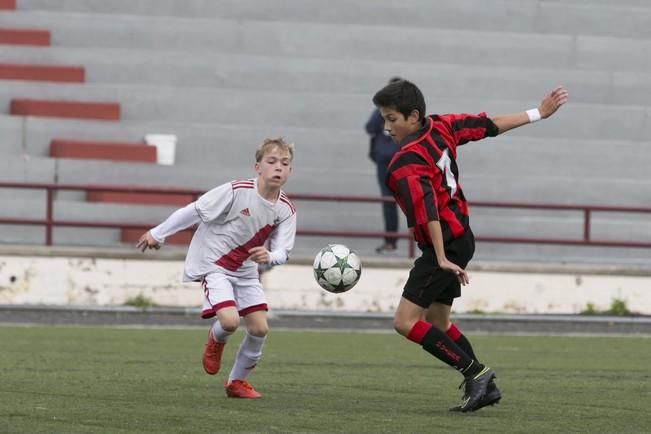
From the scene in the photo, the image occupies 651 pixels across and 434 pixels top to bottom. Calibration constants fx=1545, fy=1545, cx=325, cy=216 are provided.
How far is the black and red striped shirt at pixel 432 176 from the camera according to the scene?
26.6ft

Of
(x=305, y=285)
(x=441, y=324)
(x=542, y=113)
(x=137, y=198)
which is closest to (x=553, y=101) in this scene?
(x=542, y=113)

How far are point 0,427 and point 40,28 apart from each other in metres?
17.5

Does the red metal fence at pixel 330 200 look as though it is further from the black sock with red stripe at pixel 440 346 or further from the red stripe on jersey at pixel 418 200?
the red stripe on jersey at pixel 418 200

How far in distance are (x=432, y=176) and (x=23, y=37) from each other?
54.0ft

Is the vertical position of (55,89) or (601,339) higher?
(55,89)

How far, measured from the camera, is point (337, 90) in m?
24.2

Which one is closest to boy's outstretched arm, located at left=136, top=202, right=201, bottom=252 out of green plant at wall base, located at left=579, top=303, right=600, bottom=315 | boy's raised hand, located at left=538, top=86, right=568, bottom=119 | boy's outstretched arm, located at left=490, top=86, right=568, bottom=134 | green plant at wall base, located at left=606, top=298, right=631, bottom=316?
boy's outstretched arm, located at left=490, top=86, right=568, bottom=134

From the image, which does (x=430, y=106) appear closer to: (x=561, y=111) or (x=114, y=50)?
(x=561, y=111)

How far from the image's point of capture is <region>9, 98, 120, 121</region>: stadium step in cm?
2233

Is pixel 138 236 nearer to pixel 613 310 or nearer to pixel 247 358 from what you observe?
pixel 613 310

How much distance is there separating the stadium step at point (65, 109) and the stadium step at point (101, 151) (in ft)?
2.51

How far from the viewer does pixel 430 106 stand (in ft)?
77.3

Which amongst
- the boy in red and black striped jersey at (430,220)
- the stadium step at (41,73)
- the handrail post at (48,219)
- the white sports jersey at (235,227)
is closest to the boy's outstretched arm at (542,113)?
the boy in red and black striped jersey at (430,220)

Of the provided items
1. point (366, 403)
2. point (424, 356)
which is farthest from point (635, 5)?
point (366, 403)
